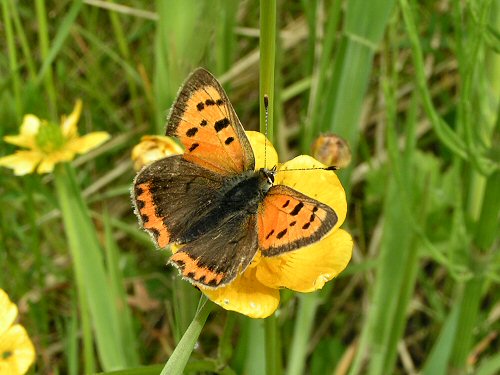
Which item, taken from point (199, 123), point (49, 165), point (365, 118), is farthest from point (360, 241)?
point (199, 123)

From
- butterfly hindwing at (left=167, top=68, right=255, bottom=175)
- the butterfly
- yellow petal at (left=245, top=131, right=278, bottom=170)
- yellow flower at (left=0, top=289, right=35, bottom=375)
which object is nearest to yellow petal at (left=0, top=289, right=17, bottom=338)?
yellow flower at (left=0, top=289, right=35, bottom=375)

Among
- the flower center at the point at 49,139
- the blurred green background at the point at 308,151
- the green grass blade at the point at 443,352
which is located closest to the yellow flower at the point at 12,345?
the blurred green background at the point at 308,151

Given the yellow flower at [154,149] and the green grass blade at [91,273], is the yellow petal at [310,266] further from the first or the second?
the green grass blade at [91,273]

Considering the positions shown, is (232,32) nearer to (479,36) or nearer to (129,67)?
(129,67)

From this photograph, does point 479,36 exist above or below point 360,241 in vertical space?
above

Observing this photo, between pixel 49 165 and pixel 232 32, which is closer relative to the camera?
pixel 49 165

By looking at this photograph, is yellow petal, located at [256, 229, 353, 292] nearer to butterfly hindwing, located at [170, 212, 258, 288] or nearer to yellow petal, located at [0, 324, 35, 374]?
butterfly hindwing, located at [170, 212, 258, 288]

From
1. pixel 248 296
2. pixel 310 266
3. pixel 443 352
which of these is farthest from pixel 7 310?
pixel 443 352
